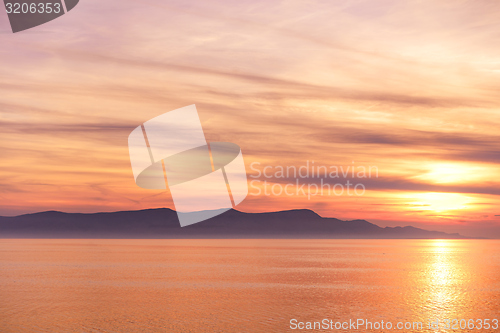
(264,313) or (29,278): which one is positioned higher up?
(264,313)

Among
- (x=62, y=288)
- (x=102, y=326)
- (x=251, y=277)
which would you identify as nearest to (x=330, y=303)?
(x=102, y=326)

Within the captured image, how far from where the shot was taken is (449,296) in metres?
53.9

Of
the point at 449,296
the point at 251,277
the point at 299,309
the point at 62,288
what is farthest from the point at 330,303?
the point at 62,288

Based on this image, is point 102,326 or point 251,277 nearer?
point 102,326

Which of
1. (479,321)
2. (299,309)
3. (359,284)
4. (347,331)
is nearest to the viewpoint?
(347,331)

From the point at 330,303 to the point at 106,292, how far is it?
2515 cm

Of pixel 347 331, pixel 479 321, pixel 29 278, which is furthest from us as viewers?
pixel 29 278

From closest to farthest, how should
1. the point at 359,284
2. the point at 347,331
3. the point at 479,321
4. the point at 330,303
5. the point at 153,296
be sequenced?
1. the point at 347,331
2. the point at 479,321
3. the point at 330,303
4. the point at 153,296
5. the point at 359,284

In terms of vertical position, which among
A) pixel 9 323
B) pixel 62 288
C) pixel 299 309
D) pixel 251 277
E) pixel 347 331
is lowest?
pixel 251 277

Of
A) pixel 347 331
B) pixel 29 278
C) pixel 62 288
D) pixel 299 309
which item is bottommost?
pixel 29 278

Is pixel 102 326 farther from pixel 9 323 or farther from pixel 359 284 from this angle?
pixel 359 284

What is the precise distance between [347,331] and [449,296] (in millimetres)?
24000

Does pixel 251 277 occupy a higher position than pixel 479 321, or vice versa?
pixel 479 321

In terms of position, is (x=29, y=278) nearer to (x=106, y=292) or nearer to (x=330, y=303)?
(x=106, y=292)
